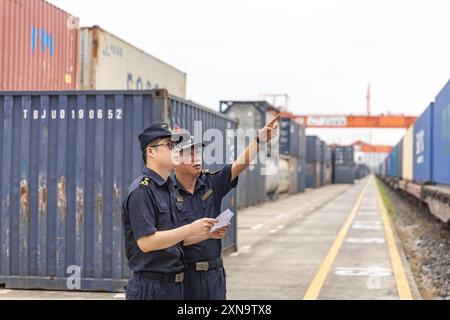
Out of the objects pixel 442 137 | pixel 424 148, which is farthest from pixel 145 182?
pixel 424 148

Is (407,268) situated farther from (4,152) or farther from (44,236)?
(4,152)

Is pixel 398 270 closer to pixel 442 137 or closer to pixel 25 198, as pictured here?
pixel 442 137

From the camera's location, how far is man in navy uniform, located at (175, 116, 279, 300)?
157 inches

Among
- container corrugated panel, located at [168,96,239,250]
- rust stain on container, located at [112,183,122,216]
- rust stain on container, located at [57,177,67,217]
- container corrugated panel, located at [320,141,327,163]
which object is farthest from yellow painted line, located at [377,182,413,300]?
container corrugated panel, located at [320,141,327,163]

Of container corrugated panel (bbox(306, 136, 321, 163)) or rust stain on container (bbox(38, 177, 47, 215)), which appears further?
container corrugated panel (bbox(306, 136, 321, 163))

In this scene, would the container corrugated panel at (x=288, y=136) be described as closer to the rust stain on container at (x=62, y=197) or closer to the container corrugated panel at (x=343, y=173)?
the rust stain on container at (x=62, y=197)

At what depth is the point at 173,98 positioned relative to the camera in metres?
9.22

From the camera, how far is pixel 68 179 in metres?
9.07

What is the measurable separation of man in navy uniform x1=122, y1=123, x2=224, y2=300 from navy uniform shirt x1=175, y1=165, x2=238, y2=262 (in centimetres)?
12

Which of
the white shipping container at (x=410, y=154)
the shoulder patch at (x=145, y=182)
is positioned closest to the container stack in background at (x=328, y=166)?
the white shipping container at (x=410, y=154)

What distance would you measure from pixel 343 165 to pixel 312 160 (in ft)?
88.0

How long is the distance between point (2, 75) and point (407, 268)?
844cm

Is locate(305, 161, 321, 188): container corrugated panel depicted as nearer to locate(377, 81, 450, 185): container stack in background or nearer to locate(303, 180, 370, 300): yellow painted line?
locate(377, 81, 450, 185): container stack in background

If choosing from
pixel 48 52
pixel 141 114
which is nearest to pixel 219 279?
pixel 141 114
